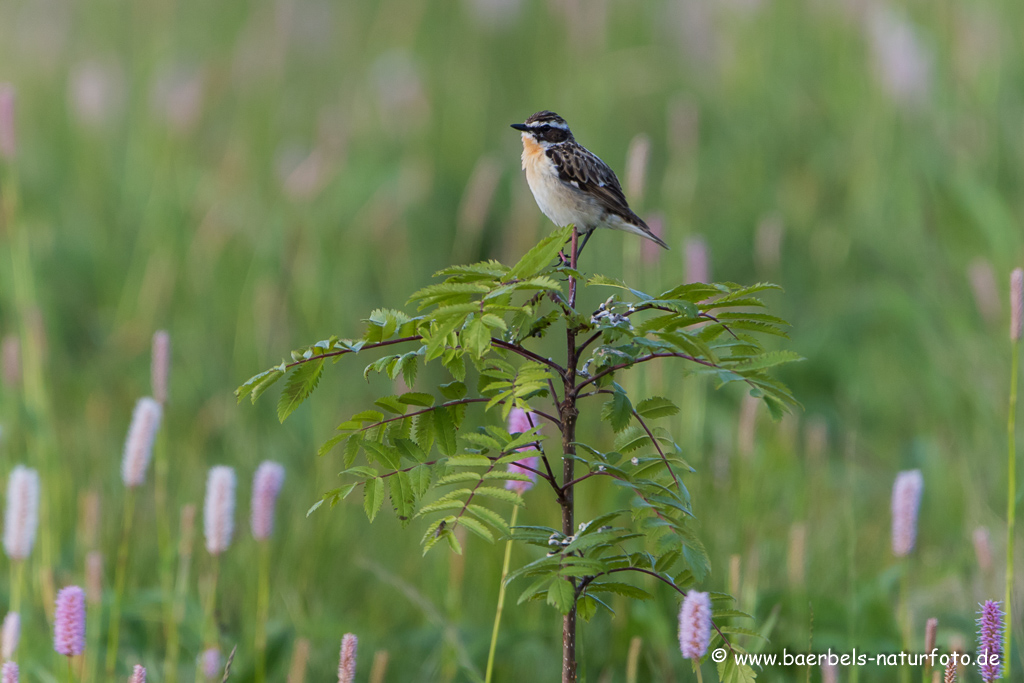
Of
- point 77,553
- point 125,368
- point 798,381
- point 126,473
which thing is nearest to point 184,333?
point 125,368

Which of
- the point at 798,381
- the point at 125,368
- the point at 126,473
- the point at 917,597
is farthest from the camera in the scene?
the point at 798,381

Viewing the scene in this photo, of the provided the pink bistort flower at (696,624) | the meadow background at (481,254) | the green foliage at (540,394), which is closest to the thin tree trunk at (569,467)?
the green foliage at (540,394)

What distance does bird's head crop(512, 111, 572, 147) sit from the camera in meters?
2.85

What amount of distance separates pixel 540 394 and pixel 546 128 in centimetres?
123

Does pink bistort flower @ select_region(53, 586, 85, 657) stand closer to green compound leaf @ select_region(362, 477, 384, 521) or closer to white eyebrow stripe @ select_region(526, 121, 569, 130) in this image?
green compound leaf @ select_region(362, 477, 384, 521)

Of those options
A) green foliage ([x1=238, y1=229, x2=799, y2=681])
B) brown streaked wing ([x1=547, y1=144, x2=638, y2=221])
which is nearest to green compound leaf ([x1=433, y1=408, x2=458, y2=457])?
green foliage ([x1=238, y1=229, x2=799, y2=681])

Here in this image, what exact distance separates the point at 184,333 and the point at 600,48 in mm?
3689

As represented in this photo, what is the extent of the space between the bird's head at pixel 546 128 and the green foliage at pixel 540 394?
0.98 metres

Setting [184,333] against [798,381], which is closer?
[184,333]

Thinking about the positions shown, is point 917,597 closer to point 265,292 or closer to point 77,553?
point 77,553

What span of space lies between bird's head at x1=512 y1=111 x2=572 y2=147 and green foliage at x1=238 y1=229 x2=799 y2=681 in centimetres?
98

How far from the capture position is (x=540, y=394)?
1940 mm

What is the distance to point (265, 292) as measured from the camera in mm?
5340

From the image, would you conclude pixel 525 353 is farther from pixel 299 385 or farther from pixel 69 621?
pixel 69 621
